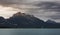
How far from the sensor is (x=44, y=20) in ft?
9.22

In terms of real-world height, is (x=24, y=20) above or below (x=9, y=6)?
below

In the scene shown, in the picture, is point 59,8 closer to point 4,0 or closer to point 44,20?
point 44,20

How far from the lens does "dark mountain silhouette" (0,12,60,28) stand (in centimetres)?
278

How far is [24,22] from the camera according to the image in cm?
283

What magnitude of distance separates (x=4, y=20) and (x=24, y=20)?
33 centimetres

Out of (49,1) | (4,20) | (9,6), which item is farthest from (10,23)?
(49,1)

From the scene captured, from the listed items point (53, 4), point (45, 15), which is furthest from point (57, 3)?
point (45, 15)

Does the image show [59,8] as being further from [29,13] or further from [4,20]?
[4,20]

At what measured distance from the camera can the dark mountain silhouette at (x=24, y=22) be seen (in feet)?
9.11

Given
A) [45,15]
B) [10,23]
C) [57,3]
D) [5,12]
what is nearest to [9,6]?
[5,12]

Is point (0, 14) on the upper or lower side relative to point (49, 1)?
lower

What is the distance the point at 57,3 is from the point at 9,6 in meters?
0.82

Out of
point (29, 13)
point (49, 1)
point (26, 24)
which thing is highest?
point (49, 1)

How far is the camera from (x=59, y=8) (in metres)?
2.93
